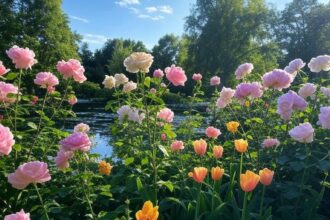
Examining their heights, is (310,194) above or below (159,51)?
below

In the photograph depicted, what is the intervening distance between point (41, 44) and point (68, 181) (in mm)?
28289

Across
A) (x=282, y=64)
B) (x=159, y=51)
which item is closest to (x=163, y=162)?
(x=282, y=64)

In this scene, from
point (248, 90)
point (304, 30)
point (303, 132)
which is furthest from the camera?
point (304, 30)

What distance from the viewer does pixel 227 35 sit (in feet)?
105

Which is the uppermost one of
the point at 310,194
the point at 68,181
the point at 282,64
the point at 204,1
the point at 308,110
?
the point at 204,1

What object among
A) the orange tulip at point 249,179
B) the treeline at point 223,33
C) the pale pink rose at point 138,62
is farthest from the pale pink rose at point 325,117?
the treeline at point 223,33

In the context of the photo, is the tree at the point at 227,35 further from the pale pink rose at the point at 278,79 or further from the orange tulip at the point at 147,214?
the orange tulip at the point at 147,214

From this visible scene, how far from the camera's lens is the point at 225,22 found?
32156 mm

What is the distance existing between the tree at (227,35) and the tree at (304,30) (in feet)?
11.5

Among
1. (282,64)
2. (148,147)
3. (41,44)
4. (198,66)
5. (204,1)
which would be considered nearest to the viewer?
(148,147)

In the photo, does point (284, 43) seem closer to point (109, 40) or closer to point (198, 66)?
point (198, 66)

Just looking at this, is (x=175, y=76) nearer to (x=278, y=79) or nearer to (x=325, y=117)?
(x=278, y=79)

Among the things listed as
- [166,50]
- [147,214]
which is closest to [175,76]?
[147,214]

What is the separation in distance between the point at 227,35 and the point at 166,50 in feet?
82.4
